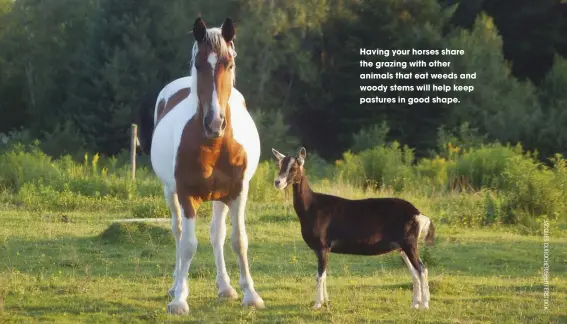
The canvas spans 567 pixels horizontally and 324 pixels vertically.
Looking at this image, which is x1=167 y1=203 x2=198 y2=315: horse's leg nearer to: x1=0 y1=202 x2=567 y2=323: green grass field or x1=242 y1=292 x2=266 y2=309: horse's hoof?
x1=0 y1=202 x2=567 y2=323: green grass field

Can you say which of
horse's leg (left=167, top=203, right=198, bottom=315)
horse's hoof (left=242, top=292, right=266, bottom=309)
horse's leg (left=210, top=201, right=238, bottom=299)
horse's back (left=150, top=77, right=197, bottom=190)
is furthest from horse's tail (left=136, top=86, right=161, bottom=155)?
horse's hoof (left=242, top=292, right=266, bottom=309)

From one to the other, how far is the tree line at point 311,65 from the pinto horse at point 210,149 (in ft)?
87.6

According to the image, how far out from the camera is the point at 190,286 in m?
9.45

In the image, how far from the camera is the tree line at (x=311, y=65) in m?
37.7

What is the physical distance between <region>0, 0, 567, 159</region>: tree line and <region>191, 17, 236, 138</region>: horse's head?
27.6m

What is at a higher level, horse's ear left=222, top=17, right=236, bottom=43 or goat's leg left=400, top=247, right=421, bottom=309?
horse's ear left=222, top=17, right=236, bottom=43

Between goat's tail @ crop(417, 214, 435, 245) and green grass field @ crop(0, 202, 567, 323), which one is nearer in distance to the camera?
green grass field @ crop(0, 202, 567, 323)

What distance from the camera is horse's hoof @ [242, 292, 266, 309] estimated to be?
8.19 meters

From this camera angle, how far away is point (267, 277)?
10266 mm

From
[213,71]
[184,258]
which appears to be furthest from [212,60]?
[184,258]

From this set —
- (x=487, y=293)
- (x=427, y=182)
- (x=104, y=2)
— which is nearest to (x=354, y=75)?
(x=104, y=2)

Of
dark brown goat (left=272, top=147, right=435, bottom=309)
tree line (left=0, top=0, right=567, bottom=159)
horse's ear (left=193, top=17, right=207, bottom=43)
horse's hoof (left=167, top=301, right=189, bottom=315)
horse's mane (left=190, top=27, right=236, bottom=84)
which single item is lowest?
horse's hoof (left=167, top=301, right=189, bottom=315)

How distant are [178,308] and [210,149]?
Answer: 141 centimetres

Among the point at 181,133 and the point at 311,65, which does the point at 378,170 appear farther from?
the point at 311,65
